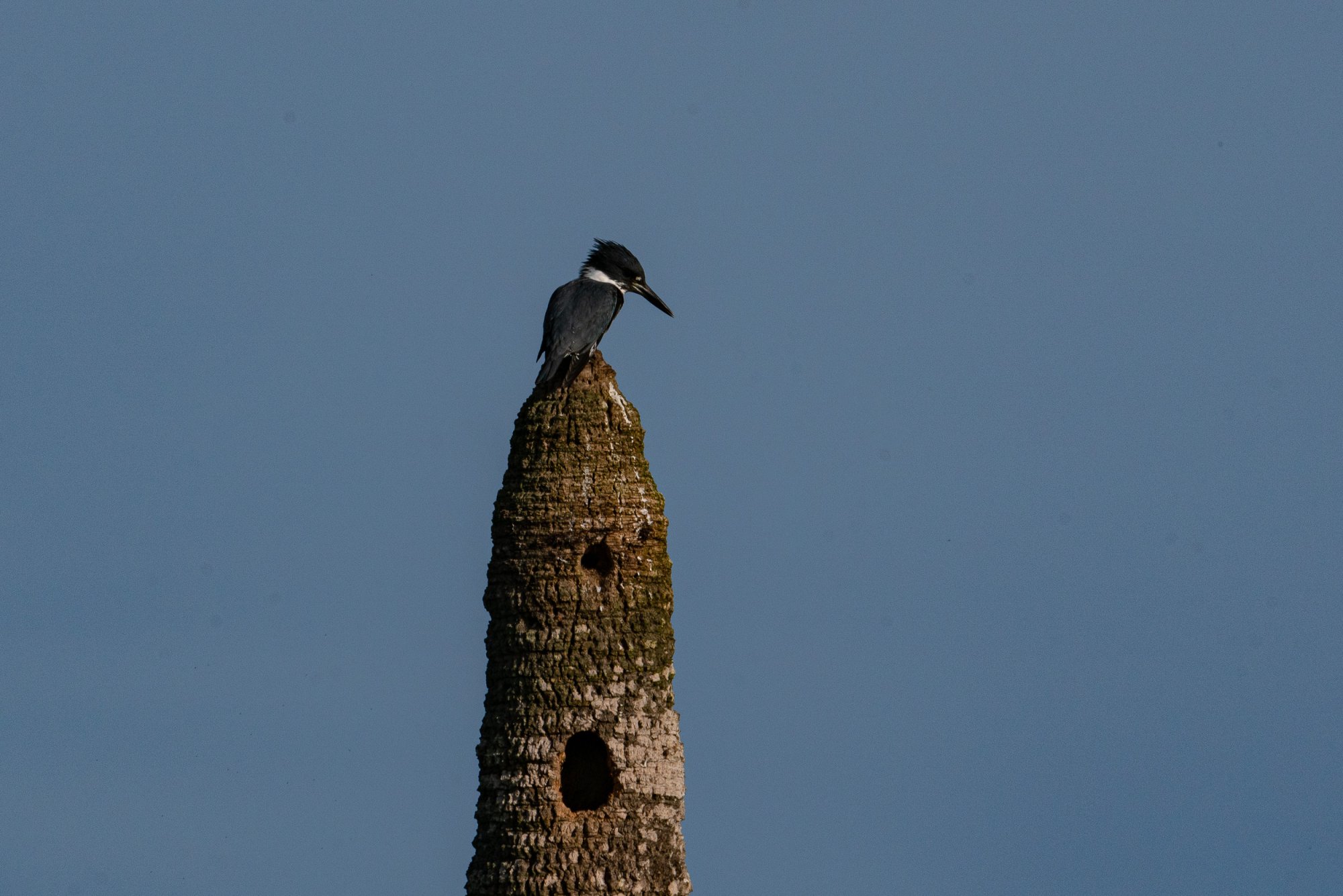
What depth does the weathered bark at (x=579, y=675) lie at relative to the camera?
2461cm

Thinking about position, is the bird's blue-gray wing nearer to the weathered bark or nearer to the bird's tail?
the bird's tail

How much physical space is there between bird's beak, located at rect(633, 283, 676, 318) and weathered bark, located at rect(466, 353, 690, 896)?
2.03m

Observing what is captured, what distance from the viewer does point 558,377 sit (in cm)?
2583

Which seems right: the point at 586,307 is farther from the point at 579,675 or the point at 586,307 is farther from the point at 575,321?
the point at 579,675

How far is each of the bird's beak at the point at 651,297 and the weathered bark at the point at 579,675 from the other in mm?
2032

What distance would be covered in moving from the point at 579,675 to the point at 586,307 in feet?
11.2

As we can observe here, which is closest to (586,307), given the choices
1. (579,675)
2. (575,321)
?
(575,321)

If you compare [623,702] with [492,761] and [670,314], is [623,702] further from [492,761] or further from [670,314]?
[670,314]

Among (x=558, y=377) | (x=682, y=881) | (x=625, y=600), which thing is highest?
(x=558, y=377)

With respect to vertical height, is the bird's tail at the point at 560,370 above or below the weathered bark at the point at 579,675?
above

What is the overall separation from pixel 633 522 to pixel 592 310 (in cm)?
209

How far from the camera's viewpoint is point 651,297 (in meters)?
27.5

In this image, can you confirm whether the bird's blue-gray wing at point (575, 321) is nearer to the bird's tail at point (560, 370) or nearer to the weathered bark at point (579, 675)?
the bird's tail at point (560, 370)

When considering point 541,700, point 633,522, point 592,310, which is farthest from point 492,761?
point 592,310
